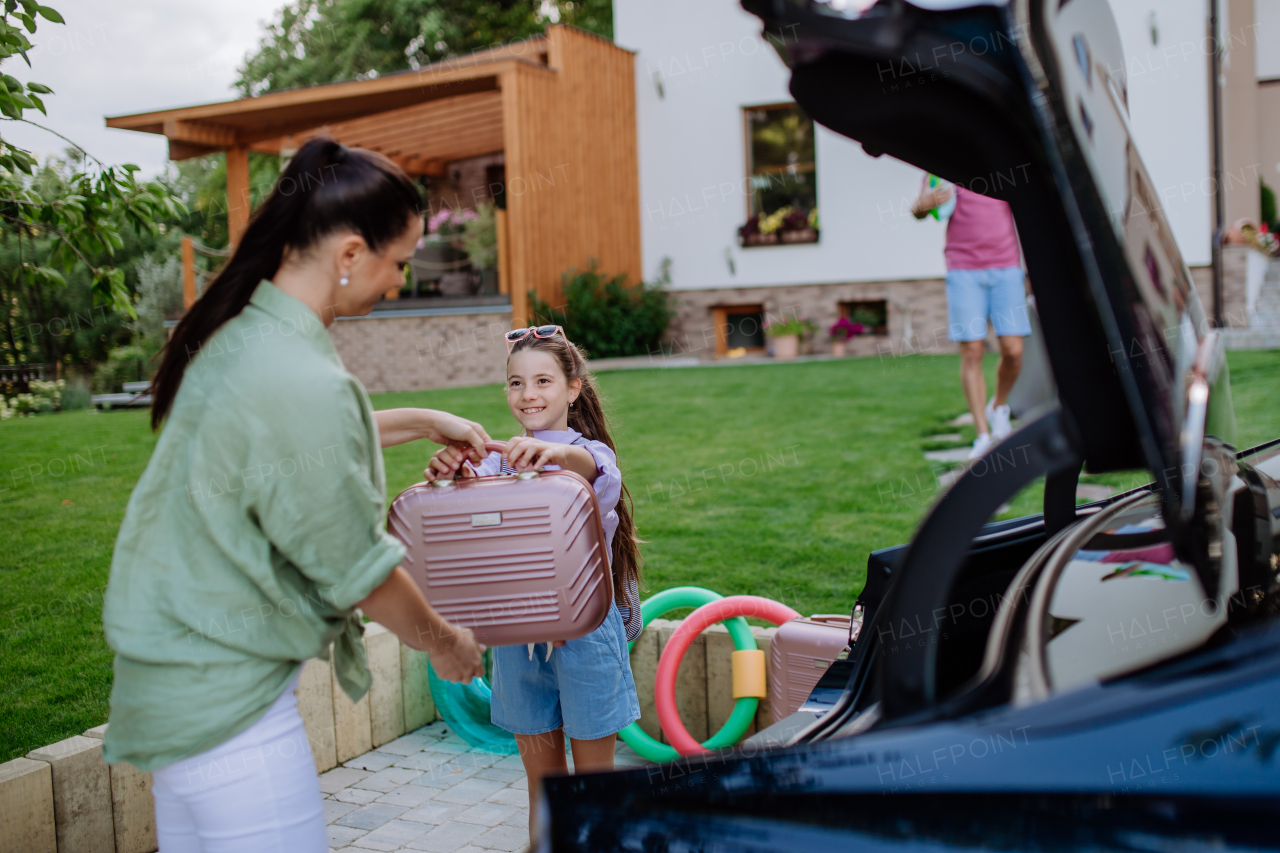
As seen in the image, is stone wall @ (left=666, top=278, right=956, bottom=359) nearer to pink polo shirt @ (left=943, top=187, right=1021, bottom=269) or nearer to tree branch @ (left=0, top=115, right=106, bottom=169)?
pink polo shirt @ (left=943, top=187, right=1021, bottom=269)

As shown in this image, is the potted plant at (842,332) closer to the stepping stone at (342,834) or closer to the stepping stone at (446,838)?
the stepping stone at (446,838)

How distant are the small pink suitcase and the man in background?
408cm

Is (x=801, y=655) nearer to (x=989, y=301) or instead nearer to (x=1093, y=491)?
(x=1093, y=491)

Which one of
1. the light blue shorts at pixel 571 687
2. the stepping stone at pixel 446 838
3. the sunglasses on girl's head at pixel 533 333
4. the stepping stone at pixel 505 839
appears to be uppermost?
the sunglasses on girl's head at pixel 533 333

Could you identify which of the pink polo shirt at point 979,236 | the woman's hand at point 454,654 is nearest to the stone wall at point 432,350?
the pink polo shirt at point 979,236

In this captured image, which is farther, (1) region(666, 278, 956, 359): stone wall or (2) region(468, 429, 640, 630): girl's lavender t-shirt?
(1) region(666, 278, 956, 359): stone wall

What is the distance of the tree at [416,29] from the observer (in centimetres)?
2772

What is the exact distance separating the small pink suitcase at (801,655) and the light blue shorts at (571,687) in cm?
52

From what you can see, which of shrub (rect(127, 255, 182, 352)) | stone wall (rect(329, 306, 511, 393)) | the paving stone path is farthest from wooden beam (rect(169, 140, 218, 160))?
the paving stone path

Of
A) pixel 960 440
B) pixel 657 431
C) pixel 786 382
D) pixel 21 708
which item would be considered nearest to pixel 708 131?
pixel 786 382

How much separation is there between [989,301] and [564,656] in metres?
5.18

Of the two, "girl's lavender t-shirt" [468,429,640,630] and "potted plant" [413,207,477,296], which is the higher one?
"potted plant" [413,207,477,296]

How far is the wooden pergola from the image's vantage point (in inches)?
600

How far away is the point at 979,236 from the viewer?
6.85m
